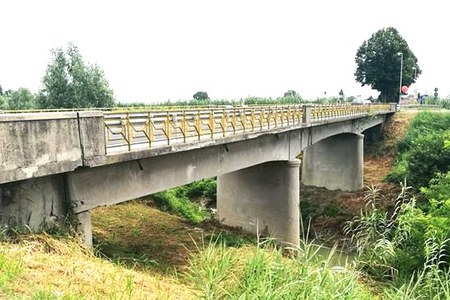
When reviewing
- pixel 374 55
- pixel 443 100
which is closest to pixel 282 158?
pixel 374 55

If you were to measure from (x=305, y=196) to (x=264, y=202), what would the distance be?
36.1 ft

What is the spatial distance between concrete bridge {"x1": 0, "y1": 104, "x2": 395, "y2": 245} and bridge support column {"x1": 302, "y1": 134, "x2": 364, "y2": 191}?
344 inches

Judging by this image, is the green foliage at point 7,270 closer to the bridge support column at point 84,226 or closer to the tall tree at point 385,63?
the bridge support column at point 84,226

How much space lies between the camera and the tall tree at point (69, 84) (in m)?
36.2

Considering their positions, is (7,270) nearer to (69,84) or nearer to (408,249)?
(408,249)

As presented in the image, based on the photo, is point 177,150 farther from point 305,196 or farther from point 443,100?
point 443,100

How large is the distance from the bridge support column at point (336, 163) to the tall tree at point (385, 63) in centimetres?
2139

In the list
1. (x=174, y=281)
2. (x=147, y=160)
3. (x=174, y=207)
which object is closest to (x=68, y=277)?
(x=174, y=281)

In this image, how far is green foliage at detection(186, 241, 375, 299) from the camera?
5.57 meters

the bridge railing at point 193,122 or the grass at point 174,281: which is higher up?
the bridge railing at point 193,122

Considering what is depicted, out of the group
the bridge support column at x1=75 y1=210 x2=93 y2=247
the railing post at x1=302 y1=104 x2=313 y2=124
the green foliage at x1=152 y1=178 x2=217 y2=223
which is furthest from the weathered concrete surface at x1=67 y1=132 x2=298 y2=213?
the green foliage at x1=152 y1=178 x2=217 y2=223

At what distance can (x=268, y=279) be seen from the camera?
5996 millimetres

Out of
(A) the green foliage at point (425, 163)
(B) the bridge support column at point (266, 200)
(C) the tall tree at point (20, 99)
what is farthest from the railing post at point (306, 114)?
(C) the tall tree at point (20, 99)

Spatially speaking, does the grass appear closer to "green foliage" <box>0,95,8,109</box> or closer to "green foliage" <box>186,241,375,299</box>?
"green foliage" <box>186,241,375,299</box>
